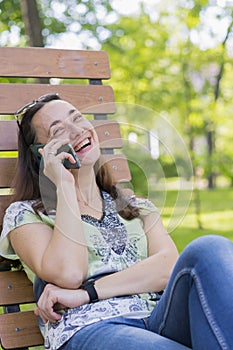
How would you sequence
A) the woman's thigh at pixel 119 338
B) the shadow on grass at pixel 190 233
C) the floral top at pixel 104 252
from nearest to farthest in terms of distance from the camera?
the woman's thigh at pixel 119 338
the floral top at pixel 104 252
the shadow on grass at pixel 190 233

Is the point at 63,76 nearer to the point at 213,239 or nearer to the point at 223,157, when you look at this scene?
the point at 213,239

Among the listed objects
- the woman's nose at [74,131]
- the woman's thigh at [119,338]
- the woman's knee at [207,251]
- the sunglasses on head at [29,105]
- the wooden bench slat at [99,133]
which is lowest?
the woman's thigh at [119,338]

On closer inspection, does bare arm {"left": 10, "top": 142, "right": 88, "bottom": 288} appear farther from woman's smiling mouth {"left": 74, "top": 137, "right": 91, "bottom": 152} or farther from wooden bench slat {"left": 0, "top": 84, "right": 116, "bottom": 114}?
wooden bench slat {"left": 0, "top": 84, "right": 116, "bottom": 114}

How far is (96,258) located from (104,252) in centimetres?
4

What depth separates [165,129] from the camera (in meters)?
2.77

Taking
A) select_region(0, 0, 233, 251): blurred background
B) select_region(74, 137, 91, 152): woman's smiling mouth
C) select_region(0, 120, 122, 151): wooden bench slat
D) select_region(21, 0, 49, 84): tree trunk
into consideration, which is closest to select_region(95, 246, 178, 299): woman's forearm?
select_region(74, 137, 91, 152): woman's smiling mouth

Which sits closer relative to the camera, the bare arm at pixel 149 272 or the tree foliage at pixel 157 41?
the bare arm at pixel 149 272

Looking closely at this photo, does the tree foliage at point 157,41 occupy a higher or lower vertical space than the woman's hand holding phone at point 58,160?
lower

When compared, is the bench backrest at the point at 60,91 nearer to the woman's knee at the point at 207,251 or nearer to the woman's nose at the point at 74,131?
the woman's nose at the point at 74,131

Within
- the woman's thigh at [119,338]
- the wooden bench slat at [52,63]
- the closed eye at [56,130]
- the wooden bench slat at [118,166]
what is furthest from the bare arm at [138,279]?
the wooden bench slat at [52,63]

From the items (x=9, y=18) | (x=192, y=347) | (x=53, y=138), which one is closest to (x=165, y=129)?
(x=53, y=138)

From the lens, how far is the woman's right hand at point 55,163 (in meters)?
2.42

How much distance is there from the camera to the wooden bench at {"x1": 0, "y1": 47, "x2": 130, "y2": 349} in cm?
271

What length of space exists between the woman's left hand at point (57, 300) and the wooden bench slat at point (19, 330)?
0.44 m
